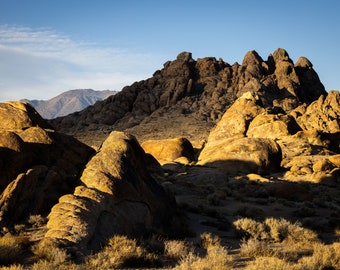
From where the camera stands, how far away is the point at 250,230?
14.3m

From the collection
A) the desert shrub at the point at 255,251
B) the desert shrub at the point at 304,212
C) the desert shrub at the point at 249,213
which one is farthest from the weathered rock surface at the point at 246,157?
the desert shrub at the point at 255,251

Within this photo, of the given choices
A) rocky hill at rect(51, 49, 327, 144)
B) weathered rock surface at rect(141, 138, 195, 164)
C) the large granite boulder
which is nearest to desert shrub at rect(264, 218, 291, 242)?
weathered rock surface at rect(141, 138, 195, 164)

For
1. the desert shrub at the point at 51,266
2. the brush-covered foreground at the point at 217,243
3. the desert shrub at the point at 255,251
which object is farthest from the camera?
the desert shrub at the point at 255,251

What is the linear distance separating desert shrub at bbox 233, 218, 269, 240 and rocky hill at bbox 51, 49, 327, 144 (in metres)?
71.5

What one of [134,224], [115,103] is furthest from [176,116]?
[134,224]

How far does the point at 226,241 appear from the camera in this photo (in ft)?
44.0

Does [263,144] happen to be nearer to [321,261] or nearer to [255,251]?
[255,251]

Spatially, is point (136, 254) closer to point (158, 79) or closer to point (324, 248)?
point (324, 248)

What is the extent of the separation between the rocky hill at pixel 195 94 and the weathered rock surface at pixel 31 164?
2799 inches

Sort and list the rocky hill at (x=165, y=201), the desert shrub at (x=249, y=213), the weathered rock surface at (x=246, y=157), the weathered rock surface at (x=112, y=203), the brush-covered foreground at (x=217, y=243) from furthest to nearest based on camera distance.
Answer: the weathered rock surface at (x=246, y=157)
the desert shrub at (x=249, y=213)
the weathered rock surface at (x=112, y=203)
the rocky hill at (x=165, y=201)
the brush-covered foreground at (x=217, y=243)

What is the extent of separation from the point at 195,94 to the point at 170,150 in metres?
68.0

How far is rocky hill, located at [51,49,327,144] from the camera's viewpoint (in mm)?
94188

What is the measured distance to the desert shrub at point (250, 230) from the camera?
14.0 metres

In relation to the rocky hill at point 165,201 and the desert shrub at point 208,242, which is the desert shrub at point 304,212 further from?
the desert shrub at point 208,242
